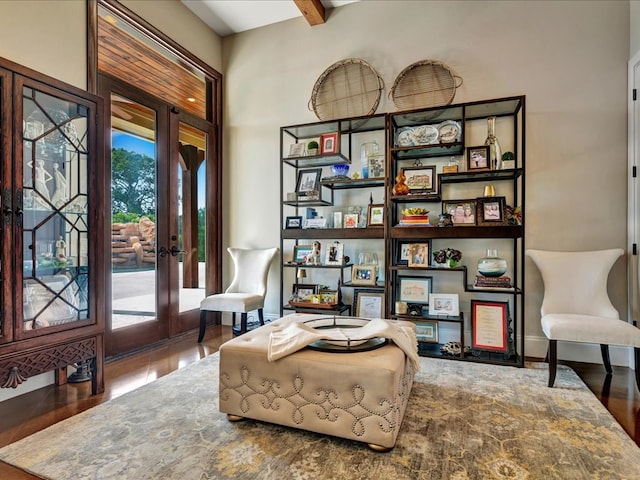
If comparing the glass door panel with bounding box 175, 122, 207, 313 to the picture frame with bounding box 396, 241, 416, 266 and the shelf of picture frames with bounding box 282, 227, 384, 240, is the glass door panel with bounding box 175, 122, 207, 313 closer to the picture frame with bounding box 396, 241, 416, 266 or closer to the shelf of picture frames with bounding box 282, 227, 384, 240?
the shelf of picture frames with bounding box 282, 227, 384, 240

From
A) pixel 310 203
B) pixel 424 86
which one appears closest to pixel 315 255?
pixel 310 203

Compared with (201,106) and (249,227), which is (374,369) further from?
(201,106)

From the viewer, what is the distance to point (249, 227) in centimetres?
432

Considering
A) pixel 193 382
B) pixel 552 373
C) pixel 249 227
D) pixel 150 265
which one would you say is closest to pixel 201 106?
pixel 249 227

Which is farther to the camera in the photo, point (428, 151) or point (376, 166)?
point (376, 166)

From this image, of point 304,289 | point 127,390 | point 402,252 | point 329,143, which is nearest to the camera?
point 127,390

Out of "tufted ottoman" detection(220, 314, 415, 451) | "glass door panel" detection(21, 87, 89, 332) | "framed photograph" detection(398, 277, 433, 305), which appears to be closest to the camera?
"tufted ottoman" detection(220, 314, 415, 451)

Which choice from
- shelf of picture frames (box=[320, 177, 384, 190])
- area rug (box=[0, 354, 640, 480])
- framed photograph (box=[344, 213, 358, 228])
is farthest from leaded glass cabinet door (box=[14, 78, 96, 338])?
framed photograph (box=[344, 213, 358, 228])

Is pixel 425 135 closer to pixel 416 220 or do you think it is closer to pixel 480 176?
pixel 480 176

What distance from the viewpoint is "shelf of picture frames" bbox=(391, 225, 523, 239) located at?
293cm

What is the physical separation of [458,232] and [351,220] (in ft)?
3.36

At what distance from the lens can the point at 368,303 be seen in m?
3.62

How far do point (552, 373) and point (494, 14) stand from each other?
123 inches

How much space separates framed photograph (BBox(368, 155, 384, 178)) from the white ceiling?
1741 mm
